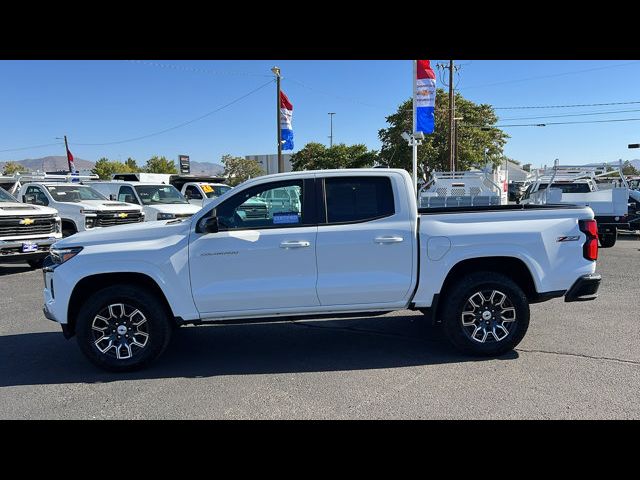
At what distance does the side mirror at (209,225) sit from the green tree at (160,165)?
2372 inches

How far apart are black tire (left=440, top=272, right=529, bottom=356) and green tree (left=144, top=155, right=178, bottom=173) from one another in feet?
200

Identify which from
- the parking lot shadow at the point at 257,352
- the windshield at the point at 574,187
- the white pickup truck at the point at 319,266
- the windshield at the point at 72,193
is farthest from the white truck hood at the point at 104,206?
the windshield at the point at 574,187

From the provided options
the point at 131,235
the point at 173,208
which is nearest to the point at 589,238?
the point at 131,235

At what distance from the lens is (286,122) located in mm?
22625

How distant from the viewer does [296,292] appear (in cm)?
451

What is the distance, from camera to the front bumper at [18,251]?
31.4 ft

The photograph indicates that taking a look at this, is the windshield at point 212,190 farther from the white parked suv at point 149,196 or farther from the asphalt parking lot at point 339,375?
the asphalt parking lot at point 339,375

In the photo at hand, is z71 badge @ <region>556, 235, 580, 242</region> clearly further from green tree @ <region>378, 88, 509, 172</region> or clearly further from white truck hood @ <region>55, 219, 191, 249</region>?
green tree @ <region>378, 88, 509, 172</region>

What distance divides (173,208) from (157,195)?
1460 mm

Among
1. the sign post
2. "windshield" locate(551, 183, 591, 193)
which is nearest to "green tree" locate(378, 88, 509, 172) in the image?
the sign post

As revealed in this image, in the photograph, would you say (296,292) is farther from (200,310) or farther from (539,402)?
(539,402)

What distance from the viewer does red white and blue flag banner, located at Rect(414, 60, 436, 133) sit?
14148 millimetres

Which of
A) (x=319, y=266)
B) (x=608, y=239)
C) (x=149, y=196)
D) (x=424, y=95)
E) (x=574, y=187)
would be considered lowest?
(x=608, y=239)

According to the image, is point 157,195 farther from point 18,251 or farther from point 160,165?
point 160,165
